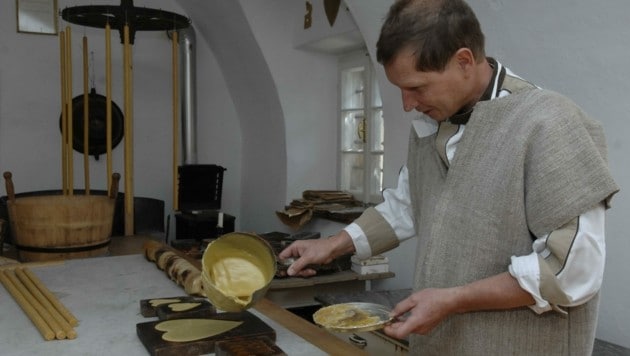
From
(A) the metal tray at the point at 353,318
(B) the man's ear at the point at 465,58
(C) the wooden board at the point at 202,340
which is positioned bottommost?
(C) the wooden board at the point at 202,340

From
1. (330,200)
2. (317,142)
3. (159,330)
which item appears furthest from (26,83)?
(159,330)

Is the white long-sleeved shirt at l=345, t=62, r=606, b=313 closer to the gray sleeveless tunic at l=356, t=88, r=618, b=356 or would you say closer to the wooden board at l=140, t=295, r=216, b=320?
the gray sleeveless tunic at l=356, t=88, r=618, b=356

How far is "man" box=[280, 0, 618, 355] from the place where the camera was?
111 cm

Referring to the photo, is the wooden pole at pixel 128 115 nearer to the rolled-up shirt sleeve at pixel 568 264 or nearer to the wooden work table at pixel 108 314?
the wooden work table at pixel 108 314

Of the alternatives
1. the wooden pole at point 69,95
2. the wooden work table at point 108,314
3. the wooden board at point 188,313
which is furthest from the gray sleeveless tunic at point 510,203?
the wooden pole at point 69,95

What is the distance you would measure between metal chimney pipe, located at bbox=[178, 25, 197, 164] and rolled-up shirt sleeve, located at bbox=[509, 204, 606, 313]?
16.4ft

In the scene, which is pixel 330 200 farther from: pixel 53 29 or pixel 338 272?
pixel 53 29

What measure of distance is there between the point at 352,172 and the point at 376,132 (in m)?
0.54

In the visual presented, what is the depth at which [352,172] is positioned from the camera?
4.90 meters

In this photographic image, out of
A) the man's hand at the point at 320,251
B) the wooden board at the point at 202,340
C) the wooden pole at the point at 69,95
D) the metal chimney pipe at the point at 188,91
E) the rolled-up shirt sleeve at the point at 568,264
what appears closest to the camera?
the rolled-up shirt sleeve at the point at 568,264

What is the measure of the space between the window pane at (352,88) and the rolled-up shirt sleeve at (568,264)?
11.9ft

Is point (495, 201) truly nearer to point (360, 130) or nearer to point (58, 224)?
point (58, 224)

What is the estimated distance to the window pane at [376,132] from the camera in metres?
4.41

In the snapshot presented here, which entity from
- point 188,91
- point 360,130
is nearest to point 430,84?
point 360,130
